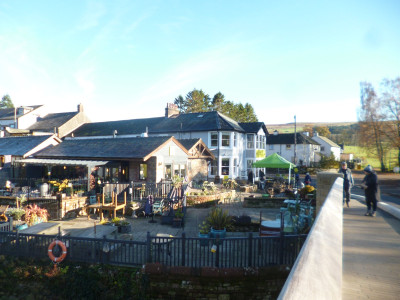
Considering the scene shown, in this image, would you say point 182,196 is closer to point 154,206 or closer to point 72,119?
point 154,206

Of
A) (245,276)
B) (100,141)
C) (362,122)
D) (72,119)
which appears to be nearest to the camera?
(245,276)

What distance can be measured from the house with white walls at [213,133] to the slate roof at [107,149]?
14.8ft

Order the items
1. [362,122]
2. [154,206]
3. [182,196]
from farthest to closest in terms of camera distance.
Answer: [362,122] < [182,196] < [154,206]

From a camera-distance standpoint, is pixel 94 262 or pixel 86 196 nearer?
pixel 94 262

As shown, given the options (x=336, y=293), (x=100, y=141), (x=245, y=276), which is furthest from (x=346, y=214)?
(x=100, y=141)

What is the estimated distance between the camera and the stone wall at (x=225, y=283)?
24.3 feet

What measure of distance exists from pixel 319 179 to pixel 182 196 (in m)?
8.62

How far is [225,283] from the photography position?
24.5ft

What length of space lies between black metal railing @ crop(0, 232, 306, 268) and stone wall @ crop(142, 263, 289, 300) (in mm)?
204

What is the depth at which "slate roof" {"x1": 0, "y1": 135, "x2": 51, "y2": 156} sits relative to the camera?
22.6 m

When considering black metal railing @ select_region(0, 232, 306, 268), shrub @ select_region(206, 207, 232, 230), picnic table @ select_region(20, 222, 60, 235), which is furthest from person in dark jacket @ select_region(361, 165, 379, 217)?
picnic table @ select_region(20, 222, 60, 235)

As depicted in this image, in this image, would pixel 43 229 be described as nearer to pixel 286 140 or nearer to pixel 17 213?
pixel 17 213

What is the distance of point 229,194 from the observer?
62.2ft

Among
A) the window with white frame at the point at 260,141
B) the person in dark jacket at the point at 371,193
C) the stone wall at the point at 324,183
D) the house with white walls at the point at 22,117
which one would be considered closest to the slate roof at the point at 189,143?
the window with white frame at the point at 260,141
